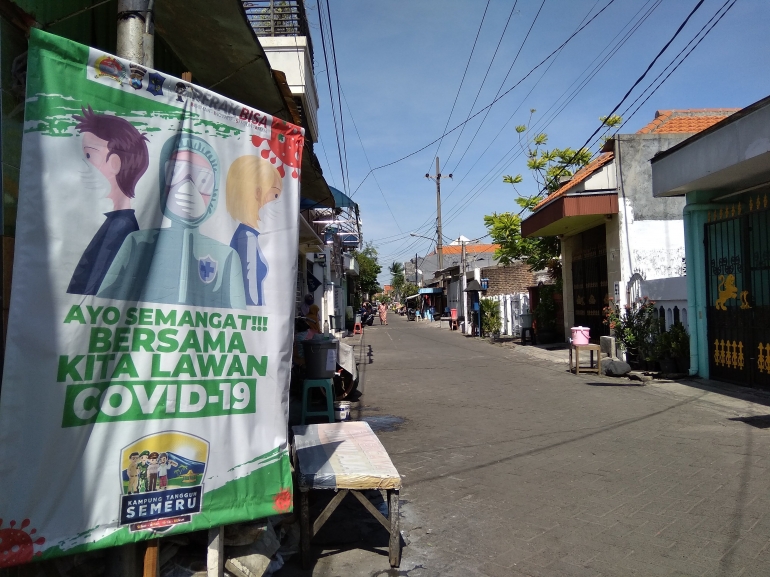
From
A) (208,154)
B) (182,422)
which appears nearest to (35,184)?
(208,154)

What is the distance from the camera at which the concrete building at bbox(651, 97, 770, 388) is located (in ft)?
28.8

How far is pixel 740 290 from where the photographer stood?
9703mm

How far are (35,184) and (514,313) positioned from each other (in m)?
24.8

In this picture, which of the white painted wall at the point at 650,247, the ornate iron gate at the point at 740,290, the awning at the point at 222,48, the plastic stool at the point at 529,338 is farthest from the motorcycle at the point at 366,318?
the awning at the point at 222,48

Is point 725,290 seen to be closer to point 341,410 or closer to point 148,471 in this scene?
point 341,410

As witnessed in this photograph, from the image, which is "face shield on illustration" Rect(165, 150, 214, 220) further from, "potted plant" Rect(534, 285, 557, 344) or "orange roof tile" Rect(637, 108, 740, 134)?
"potted plant" Rect(534, 285, 557, 344)

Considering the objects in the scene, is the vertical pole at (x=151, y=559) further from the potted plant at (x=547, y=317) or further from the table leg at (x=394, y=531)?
the potted plant at (x=547, y=317)

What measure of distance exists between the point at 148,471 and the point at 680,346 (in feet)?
35.8

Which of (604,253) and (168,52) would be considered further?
(604,253)

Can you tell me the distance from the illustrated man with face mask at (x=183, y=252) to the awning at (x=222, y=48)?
1.62m

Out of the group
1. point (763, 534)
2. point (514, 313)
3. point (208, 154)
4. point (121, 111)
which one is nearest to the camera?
point (121, 111)

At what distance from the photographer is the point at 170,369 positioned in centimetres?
271

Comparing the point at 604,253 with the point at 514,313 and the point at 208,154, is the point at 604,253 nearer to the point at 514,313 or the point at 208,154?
the point at 514,313

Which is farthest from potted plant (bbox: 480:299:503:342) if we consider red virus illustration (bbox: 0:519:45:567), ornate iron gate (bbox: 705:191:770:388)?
red virus illustration (bbox: 0:519:45:567)
